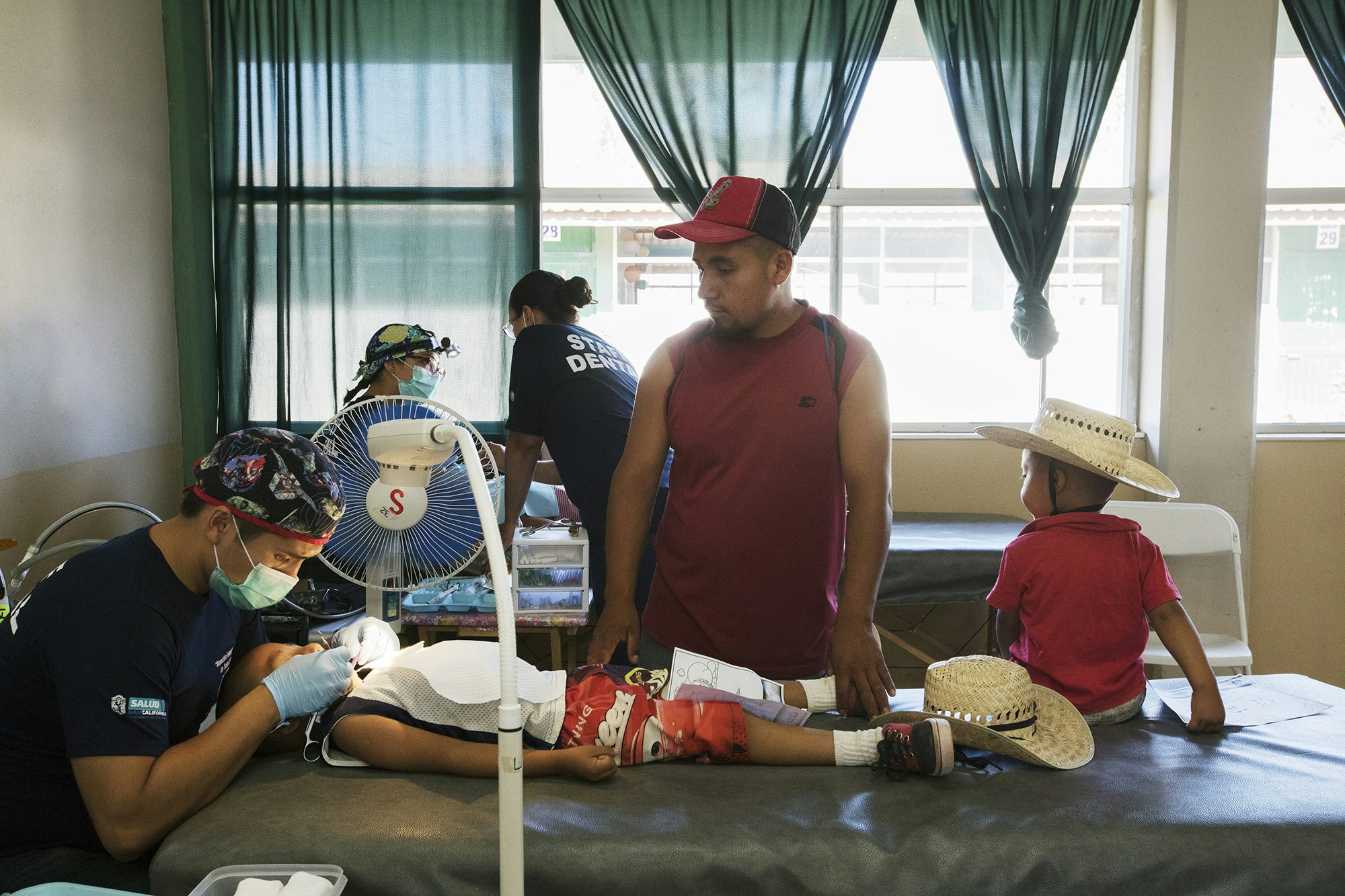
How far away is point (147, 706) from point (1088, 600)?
5.39 ft

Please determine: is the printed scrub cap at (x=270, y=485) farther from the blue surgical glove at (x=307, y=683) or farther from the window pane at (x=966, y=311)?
the window pane at (x=966, y=311)

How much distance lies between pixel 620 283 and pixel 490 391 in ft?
2.34

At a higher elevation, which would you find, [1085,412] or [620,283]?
[620,283]

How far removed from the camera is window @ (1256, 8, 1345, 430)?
3764 millimetres

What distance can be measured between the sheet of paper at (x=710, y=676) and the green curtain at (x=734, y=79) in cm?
224

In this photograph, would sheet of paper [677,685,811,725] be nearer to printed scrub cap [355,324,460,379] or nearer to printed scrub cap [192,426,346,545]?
printed scrub cap [192,426,346,545]

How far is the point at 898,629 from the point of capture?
3730 mm

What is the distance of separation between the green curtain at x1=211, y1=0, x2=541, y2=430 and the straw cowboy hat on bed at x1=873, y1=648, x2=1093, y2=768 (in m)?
2.36

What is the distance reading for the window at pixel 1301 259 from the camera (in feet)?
12.3

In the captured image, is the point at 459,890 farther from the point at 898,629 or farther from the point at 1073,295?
the point at 1073,295

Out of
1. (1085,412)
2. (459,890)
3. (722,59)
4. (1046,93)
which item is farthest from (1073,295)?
(459,890)

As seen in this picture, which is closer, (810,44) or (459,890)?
(459,890)

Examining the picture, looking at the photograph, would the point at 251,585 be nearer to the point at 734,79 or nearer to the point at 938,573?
the point at 938,573

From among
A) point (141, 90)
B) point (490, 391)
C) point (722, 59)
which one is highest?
point (722, 59)
